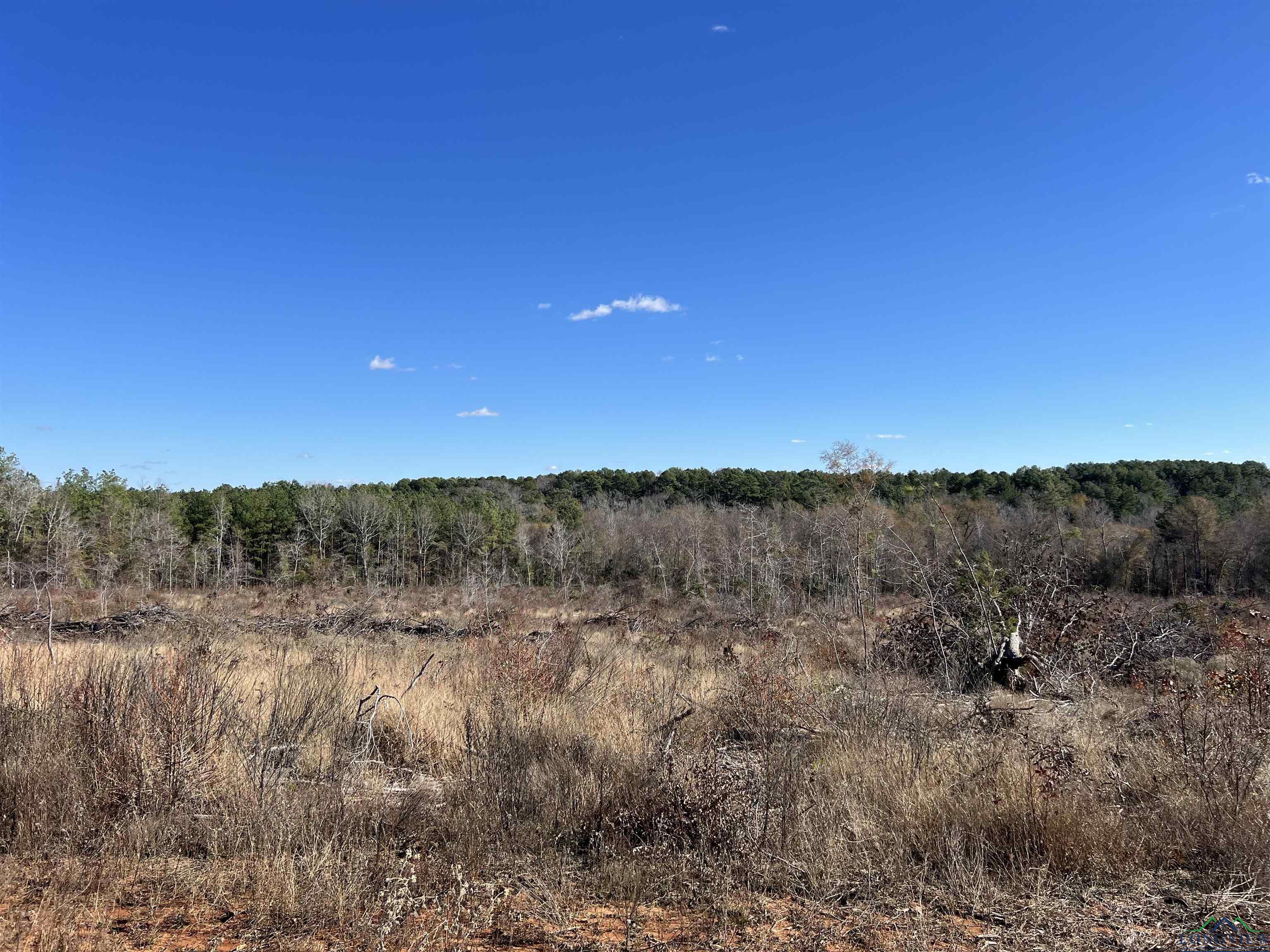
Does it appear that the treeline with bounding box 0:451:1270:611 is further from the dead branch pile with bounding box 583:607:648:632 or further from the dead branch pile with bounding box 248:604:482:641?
the dead branch pile with bounding box 248:604:482:641

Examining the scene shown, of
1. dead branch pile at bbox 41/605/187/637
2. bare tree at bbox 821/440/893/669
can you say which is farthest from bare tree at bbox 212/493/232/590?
bare tree at bbox 821/440/893/669

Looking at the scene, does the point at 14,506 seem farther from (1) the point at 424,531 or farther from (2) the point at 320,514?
(1) the point at 424,531

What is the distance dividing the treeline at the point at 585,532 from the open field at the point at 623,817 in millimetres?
15682

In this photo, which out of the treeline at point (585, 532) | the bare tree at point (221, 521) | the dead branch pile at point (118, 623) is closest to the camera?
the dead branch pile at point (118, 623)

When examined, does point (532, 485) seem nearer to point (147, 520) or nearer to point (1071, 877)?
point (147, 520)

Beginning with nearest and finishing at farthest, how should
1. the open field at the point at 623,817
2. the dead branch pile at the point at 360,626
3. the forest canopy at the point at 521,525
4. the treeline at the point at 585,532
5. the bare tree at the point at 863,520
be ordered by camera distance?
the open field at the point at 623,817
the bare tree at the point at 863,520
the dead branch pile at the point at 360,626
the treeline at the point at 585,532
the forest canopy at the point at 521,525

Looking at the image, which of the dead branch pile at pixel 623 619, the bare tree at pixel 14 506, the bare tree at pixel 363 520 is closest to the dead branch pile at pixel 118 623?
the dead branch pile at pixel 623 619

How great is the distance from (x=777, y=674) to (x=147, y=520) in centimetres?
5415

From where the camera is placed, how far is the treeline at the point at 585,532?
39000 mm

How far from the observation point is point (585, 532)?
6269cm

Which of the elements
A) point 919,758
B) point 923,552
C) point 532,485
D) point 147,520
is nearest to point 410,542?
point 147,520

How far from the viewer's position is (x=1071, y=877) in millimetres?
3797

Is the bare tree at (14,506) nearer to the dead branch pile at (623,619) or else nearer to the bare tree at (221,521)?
the bare tree at (221,521)

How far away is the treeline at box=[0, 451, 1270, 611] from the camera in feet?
128
